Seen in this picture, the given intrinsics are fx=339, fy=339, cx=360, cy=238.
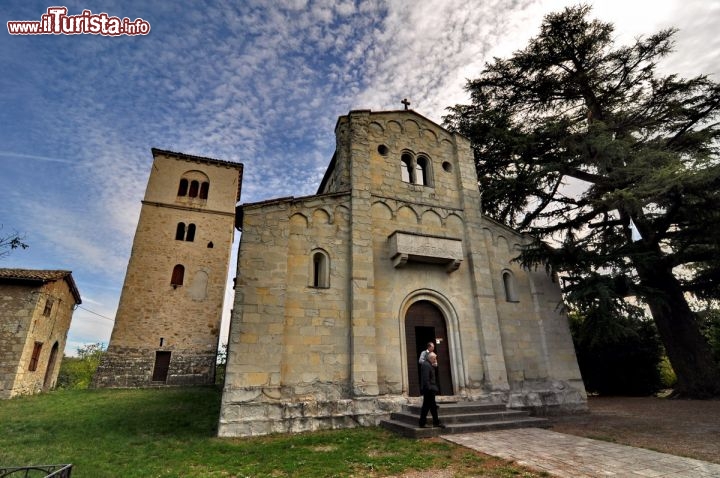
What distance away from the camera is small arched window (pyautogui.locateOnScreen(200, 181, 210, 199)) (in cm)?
2445

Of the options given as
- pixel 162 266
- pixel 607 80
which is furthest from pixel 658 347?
pixel 162 266

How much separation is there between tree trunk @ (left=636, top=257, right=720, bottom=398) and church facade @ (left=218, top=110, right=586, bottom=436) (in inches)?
157

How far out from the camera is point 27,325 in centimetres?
1496

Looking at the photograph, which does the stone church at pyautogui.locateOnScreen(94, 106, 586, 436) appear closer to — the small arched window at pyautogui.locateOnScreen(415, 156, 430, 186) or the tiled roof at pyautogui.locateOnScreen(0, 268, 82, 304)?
the small arched window at pyautogui.locateOnScreen(415, 156, 430, 186)

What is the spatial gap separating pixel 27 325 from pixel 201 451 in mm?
14397

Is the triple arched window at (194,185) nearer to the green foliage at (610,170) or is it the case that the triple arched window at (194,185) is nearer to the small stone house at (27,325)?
the small stone house at (27,325)

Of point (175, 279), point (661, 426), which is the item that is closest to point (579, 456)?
point (661, 426)

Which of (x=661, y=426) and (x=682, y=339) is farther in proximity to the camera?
(x=682, y=339)

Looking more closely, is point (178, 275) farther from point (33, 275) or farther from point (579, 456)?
point (579, 456)

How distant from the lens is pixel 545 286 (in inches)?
472

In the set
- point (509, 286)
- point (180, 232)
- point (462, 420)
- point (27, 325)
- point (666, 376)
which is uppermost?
point (180, 232)

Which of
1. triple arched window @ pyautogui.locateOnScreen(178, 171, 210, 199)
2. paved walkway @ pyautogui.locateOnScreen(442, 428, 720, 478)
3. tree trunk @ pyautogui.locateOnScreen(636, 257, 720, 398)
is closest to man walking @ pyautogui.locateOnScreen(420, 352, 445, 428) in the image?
paved walkway @ pyautogui.locateOnScreen(442, 428, 720, 478)

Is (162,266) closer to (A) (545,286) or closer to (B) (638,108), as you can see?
(A) (545,286)

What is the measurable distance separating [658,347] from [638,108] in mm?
10532
